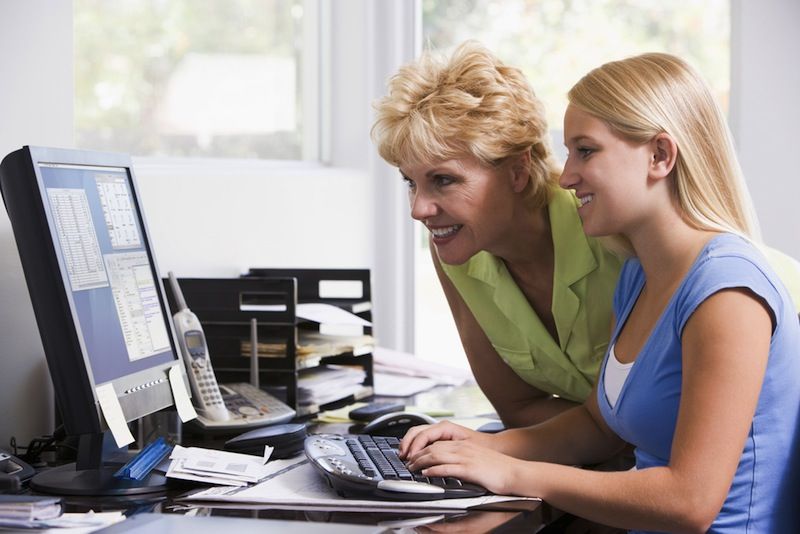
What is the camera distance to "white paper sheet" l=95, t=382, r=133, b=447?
1.42m

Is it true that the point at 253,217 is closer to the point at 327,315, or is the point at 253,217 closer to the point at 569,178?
the point at 327,315

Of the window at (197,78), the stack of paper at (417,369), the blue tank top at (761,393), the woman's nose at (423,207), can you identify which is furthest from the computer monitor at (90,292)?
the stack of paper at (417,369)

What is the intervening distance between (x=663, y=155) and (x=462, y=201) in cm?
45

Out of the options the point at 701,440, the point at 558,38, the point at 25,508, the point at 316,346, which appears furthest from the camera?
the point at 558,38

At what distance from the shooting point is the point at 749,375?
131 centimetres

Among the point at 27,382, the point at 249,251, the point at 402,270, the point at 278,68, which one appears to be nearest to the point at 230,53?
the point at 278,68

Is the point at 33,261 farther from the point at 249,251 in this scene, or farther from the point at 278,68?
the point at 278,68

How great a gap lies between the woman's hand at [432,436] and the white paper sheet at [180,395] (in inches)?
13.9

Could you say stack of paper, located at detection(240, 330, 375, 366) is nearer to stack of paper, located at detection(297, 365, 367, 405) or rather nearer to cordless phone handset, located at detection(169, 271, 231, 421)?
stack of paper, located at detection(297, 365, 367, 405)

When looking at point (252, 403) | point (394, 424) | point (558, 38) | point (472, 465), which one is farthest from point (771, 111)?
point (472, 465)

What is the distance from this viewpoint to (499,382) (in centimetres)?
207

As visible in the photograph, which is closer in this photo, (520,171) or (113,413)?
(113,413)

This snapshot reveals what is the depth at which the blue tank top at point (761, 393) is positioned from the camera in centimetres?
139

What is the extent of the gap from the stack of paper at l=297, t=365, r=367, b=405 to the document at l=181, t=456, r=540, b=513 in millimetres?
618
